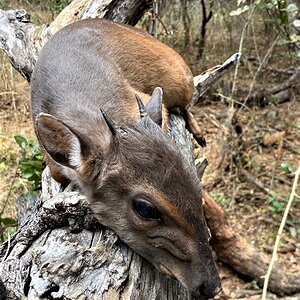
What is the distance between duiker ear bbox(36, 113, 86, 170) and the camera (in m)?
3.27

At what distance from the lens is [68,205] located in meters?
Result: 3.10

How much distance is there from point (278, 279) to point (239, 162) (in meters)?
1.91

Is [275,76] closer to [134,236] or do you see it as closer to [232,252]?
[232,252]

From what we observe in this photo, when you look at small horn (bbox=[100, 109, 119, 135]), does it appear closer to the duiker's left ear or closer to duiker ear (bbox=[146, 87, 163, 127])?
the duiker's left ear

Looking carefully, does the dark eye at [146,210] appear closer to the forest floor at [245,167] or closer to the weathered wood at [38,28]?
the weathered wood at [38,28]

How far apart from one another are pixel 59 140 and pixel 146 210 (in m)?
0.62

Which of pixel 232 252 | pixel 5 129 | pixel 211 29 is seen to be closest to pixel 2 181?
pixel 5 129

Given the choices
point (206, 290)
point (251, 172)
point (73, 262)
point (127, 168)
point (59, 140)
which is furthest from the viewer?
point (251, 172)

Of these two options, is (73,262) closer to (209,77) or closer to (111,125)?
(111,125)

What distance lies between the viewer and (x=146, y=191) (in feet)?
9.99

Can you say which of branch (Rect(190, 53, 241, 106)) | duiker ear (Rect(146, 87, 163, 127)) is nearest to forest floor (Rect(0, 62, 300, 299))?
branch (Rect(190, 53, 241, 106))

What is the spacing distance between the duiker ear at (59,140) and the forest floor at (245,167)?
2953mm

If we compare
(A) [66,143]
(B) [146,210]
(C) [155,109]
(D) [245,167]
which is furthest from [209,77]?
(D) [245,167]

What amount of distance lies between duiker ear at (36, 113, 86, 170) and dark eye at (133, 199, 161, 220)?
17.5 inches
